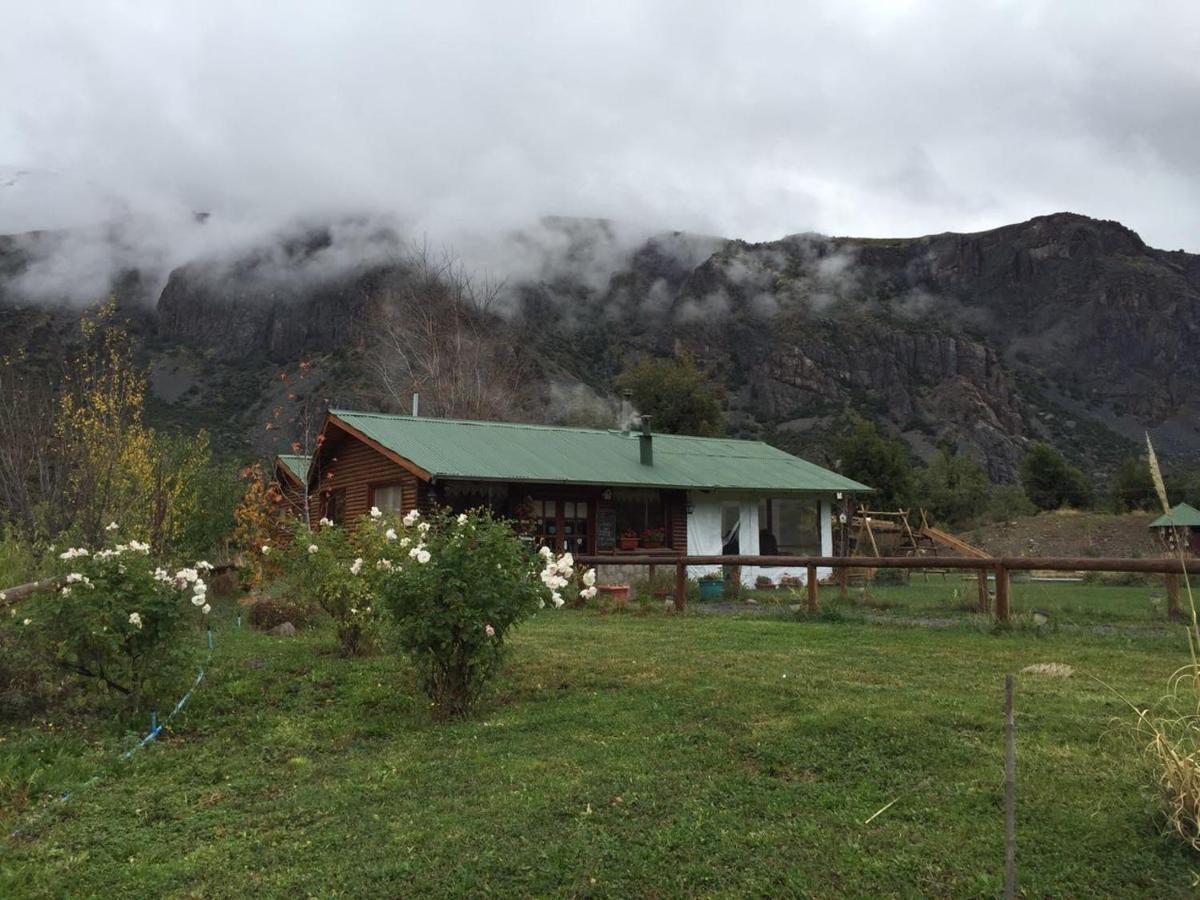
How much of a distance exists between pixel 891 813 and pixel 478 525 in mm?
3303

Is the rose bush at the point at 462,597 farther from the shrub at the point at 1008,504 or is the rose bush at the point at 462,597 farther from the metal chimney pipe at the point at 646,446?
the shrub at the point at 1008,504

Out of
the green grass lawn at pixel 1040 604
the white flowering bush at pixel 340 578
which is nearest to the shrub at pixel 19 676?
the white flowering bush at pixel 340 578

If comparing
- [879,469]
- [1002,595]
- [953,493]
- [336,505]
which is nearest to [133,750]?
[1002,595]

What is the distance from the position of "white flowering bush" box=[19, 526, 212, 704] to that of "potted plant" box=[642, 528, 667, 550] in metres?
14.9

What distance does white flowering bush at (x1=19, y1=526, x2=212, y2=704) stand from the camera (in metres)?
6.12

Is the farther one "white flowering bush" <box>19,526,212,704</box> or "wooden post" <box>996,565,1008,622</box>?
"wooden post" <box>996,565,1008,622</box>

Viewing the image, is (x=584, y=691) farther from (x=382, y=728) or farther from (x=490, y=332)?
(x=490, y=332)

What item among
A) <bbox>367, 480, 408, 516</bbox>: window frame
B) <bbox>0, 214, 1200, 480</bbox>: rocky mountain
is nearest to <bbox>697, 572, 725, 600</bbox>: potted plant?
<bbox>367, 480, 408, 516</bbox>: window frame

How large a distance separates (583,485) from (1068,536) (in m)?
22.8

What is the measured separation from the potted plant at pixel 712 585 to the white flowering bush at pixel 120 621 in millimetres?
12377

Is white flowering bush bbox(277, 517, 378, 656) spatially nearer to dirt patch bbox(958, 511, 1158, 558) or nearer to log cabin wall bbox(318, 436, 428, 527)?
log cabin wall bbox(318, 436, 428, 527)

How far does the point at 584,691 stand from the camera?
6.93 meters

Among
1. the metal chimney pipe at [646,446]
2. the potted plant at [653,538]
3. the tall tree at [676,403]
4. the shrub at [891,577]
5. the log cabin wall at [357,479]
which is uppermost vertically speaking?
the tall tree at [676,403]

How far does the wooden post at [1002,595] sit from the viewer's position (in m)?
10.4
